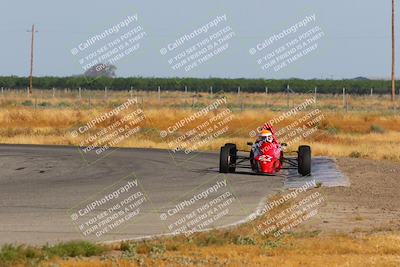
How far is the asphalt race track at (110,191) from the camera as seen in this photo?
1688 centimetres

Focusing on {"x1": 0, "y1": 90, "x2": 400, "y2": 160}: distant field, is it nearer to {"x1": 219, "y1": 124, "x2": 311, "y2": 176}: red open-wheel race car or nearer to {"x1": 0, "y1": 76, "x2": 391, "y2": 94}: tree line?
{"x1": 219, "y1": 124, "x2": 311, "y2": 176}: red open-wheel race car

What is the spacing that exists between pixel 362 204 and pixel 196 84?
113689 mm

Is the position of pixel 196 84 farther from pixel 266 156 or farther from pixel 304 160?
pixel 266 156

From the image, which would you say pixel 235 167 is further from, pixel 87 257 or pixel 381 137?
pixel 381 137

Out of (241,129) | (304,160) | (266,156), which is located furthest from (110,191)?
(241,129)

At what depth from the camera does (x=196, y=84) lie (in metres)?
134

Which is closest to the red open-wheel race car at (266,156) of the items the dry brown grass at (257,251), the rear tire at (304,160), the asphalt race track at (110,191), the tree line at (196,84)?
the rear tire at (304,160)

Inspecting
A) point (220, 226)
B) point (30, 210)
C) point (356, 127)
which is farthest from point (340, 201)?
point (356, 127)

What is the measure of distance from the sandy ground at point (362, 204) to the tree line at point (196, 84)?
9950 cm

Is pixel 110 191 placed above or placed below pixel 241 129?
above

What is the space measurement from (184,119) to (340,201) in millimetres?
A: 35449

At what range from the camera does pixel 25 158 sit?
33.8 meters

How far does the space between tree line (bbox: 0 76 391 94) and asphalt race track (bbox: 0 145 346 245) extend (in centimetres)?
9414

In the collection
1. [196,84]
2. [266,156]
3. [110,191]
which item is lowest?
[196,84]
